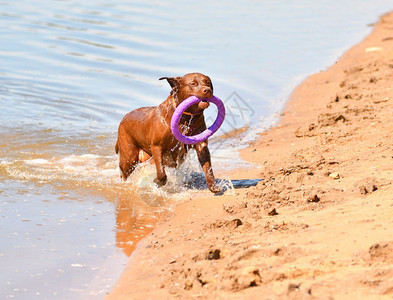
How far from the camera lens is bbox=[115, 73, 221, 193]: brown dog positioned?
301 inches

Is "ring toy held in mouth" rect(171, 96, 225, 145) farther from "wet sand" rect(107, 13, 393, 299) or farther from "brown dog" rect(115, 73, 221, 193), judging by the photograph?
"wet sand" rect(107, 13, 393, 299)

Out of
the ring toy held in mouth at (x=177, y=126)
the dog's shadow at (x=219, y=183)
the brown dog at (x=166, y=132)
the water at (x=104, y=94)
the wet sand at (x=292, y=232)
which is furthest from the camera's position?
the dog's shadow at (x=219, y=183)

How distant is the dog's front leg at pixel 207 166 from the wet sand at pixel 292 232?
0.13 meters

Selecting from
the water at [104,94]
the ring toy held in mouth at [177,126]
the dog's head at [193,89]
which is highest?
the dog's head at [193,89]

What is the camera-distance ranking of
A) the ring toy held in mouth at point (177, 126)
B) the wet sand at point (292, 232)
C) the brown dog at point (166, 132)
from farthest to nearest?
the brown dog at point (166, 132) → the ring toy held in mouth at point (177, 126) → the wet sand at point (292, 232)

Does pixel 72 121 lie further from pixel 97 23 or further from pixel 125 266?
pixel 97 23

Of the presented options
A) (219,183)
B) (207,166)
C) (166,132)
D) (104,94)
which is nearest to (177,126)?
(166,132)

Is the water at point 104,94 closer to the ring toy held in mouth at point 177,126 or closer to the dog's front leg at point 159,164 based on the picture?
the dog's front leg at point 159,164

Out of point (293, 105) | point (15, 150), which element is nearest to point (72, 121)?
point (15, 150)

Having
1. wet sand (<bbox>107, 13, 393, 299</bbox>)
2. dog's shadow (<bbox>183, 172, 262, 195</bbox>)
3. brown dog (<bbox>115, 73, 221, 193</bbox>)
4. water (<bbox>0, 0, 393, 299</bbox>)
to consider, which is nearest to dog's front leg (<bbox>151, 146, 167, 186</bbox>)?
brown dog (<bbox>115, 73, 221, 193</bbox>)

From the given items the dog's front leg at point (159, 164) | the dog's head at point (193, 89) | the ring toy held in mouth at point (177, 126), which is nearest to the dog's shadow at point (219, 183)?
the dog's front leg at point (159, 164)

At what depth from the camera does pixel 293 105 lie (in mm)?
12758

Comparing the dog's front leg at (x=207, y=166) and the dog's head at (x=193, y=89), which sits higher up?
the dog's head at (x=193, y=89)

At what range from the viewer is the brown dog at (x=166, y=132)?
764 cm
